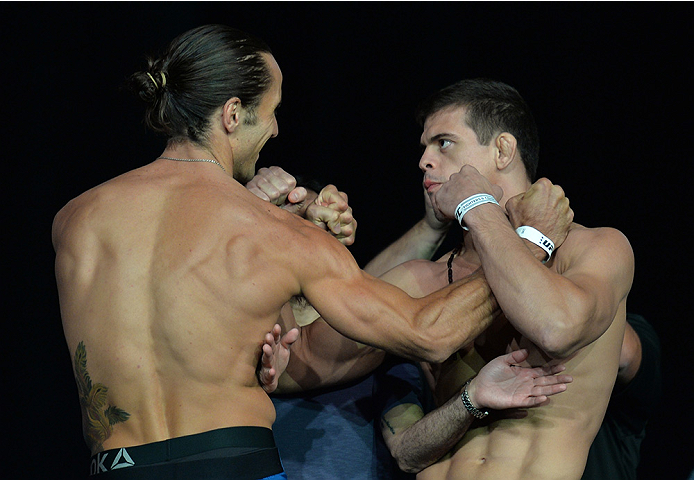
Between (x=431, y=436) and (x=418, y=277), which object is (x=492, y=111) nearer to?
(x=418, y=277)

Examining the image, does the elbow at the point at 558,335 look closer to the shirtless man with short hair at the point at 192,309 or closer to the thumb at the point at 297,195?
the shirtless man with short hair at the point at 192,309

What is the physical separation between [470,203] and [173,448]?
0.95 metres

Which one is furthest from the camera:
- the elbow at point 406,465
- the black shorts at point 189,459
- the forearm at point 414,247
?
the forearm at point 414,247

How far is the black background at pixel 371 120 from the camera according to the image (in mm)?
3178

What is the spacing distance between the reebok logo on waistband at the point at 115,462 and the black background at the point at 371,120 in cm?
190

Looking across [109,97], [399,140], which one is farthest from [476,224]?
[109,97]

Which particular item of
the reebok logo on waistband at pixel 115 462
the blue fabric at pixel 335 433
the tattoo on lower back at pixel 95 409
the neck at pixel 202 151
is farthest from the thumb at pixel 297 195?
the reebok logo on waistband at pixel 115 462


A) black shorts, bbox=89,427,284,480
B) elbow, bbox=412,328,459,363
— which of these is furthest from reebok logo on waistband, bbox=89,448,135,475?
elbow, bbox=412,328,459,363

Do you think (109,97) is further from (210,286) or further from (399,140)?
(210,286)

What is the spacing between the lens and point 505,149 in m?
2.33

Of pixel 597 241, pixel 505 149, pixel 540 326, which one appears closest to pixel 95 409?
pixel 540 326

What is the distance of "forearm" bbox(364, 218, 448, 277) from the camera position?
Result: 308 cm

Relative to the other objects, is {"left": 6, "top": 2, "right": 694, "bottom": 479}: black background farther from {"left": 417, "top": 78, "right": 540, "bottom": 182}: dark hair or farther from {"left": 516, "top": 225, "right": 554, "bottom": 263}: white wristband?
{"left": 516, "top": 225, "right": 554, "bottom": 263}: white wristband

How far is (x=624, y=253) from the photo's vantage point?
193 centimetres
